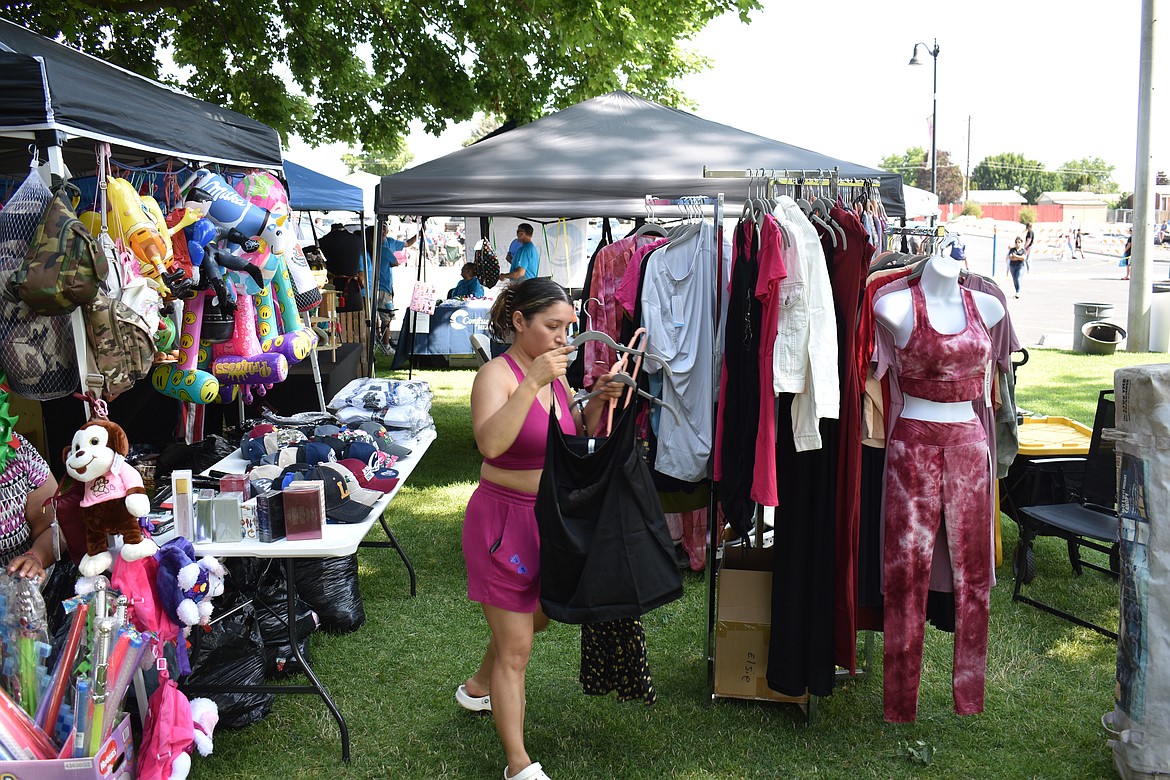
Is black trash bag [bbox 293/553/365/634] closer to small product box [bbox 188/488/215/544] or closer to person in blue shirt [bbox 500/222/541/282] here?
small product box [bbox 188/488/215/544]

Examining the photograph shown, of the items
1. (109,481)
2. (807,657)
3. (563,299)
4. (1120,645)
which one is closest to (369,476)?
(109,481)

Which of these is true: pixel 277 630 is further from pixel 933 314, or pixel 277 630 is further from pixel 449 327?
pixel 449 327

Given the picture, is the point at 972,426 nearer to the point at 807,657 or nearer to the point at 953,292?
the point at 953,292

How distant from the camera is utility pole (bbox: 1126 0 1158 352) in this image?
36.8 ft

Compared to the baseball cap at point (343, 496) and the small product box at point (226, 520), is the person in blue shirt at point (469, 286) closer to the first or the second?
the baseball cap at point (343, 496)

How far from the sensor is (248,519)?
3.12 m

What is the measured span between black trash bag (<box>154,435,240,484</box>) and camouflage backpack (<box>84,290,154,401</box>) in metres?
1.36

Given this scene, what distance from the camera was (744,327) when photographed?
3.11 meters

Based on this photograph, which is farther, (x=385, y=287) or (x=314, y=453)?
(x=385, y=287)

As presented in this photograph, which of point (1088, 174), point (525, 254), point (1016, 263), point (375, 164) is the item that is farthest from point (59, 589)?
point (1088, 174)

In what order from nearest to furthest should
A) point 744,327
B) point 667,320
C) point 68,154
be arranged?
1. point 744,327
2. point 667,320
3. point 68,154

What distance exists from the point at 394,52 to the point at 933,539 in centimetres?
937

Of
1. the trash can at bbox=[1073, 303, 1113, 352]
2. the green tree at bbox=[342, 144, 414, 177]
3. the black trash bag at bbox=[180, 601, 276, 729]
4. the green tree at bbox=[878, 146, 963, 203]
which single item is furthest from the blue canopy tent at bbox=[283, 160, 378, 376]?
the green tree at bbox=[878, 146, 963, 203]

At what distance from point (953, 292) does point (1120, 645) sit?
120cm
